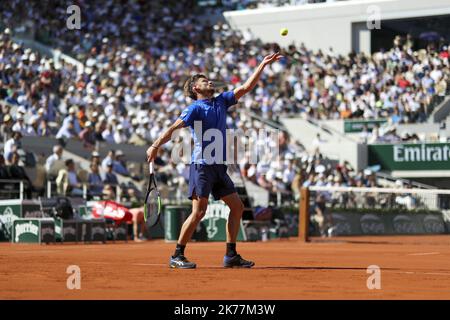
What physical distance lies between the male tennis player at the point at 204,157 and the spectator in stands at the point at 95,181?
43.4 feet

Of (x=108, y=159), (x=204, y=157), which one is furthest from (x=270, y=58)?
(x=108, y=159)

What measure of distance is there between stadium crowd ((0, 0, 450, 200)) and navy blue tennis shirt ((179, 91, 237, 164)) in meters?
14.9

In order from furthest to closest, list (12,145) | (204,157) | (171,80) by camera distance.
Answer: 1. (171,80)
2. (12,145)
3. (204,157)

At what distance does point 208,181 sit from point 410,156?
24.6m

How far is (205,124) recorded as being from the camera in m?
11.7

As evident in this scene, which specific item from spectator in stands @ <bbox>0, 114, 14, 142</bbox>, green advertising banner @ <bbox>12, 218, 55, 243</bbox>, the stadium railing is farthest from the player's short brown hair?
spectator in stands @ <bbox>0, 114, 14, 142</bbox>

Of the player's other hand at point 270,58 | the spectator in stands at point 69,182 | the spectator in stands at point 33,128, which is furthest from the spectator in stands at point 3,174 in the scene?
the player's other hand at point 270,58

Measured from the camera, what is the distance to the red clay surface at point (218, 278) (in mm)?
8781

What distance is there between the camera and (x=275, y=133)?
34.3m

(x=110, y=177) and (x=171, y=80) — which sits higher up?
(x=171, y=80)

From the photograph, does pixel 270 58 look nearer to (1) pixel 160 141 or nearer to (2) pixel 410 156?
(1) pixel 160 141

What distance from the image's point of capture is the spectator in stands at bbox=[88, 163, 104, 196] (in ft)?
82.4
